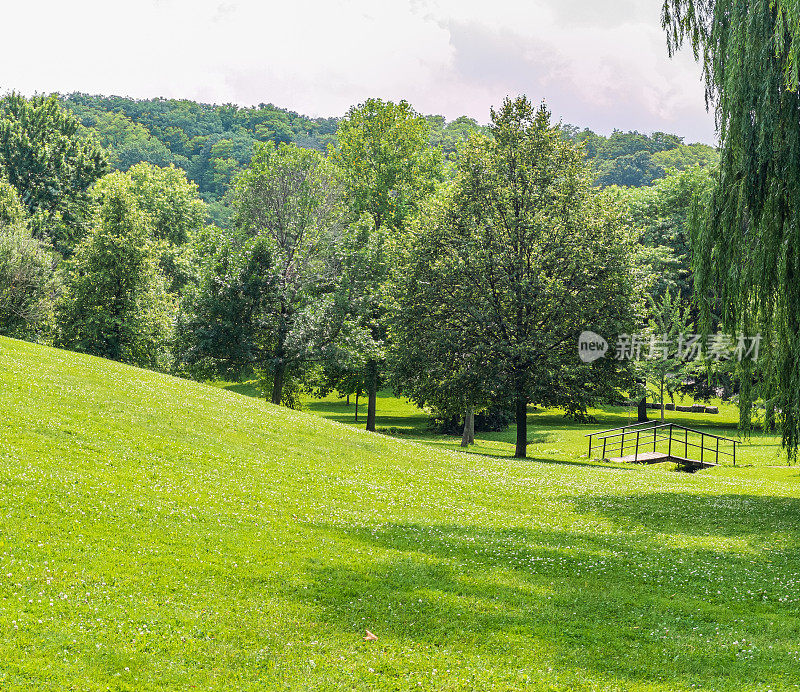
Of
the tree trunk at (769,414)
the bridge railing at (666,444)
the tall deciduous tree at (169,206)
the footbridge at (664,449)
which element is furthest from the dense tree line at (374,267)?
the tree trunk at (769,414)

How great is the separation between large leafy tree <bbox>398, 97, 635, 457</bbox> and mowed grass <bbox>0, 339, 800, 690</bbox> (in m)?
9.74

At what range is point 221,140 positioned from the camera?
144750mm

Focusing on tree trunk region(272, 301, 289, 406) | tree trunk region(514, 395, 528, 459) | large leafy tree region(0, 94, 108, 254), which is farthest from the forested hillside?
tree trunk region(514, 395, 528, 459)

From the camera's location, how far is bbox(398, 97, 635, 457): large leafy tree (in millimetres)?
31172

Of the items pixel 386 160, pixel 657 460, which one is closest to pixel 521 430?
pixel 657 460

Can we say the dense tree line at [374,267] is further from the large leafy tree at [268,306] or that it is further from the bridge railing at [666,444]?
the bridge railing at [666,444]

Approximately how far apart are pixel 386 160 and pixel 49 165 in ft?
102

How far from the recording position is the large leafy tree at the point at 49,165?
60.8 m

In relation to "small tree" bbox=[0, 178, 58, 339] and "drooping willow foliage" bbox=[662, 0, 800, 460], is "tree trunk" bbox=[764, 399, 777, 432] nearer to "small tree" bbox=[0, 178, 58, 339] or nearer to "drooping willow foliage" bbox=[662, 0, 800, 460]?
"drooping willow foliage" bbox=[662, 0, 800, 460]

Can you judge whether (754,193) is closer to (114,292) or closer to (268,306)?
(268,306)

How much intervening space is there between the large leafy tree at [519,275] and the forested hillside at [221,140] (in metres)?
87.8

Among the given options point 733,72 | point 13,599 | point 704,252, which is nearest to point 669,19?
point 733,72

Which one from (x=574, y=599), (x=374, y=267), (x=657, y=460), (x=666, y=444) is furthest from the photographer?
(x=374, y=267)

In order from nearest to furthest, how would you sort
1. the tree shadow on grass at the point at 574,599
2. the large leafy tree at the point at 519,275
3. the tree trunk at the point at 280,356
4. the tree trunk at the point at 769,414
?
the tree shadow on grass at the point at 574,599, the tree trunk at the point at 769,414, the large leafy tree at the point at 519,275, the tree trunk at the point at 280,356
